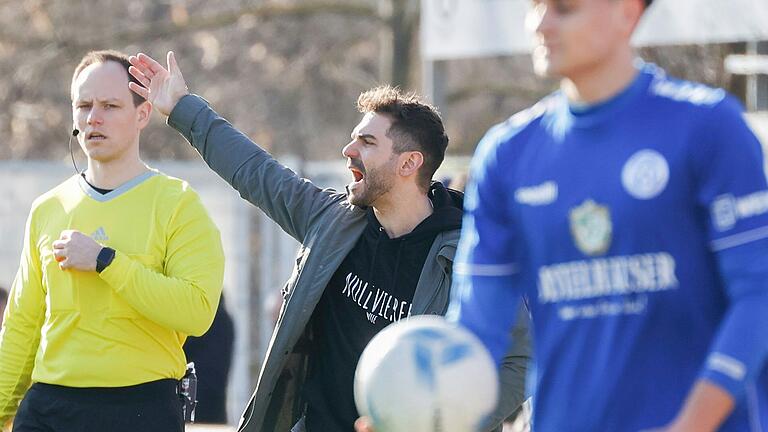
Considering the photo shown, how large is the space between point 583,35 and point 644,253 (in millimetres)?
537

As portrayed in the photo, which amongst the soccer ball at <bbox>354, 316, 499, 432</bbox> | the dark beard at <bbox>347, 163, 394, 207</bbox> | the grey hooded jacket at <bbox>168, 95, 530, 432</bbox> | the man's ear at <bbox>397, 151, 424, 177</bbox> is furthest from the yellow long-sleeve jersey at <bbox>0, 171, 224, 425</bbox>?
the soccer ball at <bbox>354, 316, 499, 432</bbox>

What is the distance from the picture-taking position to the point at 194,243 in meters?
5.96

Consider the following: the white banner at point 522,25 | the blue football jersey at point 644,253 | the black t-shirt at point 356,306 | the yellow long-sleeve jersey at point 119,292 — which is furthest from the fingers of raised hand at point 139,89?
the white banner at point 522,25

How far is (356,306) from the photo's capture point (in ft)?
19.7

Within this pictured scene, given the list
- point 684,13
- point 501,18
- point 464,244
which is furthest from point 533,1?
point 501,18

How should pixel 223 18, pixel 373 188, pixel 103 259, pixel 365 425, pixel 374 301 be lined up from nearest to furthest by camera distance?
pixel 365 425, pixel 103 259, pixel 374 301, pixel 373 188, pixel 223 18

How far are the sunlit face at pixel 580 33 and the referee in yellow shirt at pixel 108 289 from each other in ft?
8.10

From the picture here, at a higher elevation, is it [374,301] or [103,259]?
[103,259]

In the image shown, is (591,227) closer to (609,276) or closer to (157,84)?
(609,276)

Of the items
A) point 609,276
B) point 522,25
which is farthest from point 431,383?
point 522,25

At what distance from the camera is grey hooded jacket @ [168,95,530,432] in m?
5.88

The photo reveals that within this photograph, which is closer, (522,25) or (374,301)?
(374,301)

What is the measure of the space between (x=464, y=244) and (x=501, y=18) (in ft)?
26.3

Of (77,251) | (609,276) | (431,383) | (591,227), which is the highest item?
(77,251)
